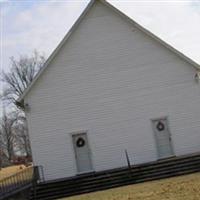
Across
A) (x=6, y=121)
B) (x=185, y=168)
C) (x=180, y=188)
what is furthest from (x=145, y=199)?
(x=6, y=121)

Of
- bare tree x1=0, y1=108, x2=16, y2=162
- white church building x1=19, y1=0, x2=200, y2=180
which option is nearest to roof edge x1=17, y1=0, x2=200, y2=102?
white church building x1=19, y1=0, x2=200, y2=180

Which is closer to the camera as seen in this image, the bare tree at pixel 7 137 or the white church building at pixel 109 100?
the white church building at pixel 109 100

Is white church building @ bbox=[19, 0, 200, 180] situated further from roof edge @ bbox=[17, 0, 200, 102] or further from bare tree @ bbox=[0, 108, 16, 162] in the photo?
bare tree @ bbox=[0, 108, 16, 162]

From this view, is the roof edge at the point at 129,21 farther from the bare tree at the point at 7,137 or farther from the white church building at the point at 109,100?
the bare tree at the point at 7,137

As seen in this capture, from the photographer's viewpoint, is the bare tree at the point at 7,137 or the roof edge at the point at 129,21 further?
the bare tree at the point at 7,137

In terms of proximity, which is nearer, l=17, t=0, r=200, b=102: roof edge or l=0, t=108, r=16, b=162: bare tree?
l=17, t=0, r=200, b=102: roof edge

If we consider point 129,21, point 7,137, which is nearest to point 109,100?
point 129,21

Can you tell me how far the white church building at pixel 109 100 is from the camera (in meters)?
29.0

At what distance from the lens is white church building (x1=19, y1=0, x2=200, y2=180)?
2902 centimetres

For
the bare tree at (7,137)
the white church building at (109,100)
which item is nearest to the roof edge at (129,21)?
the white church building at (109,100)

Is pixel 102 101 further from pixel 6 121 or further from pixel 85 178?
pixel 6 121

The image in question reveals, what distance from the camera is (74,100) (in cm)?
2944

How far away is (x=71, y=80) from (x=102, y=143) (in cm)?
347

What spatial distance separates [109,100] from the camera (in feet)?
96.2
